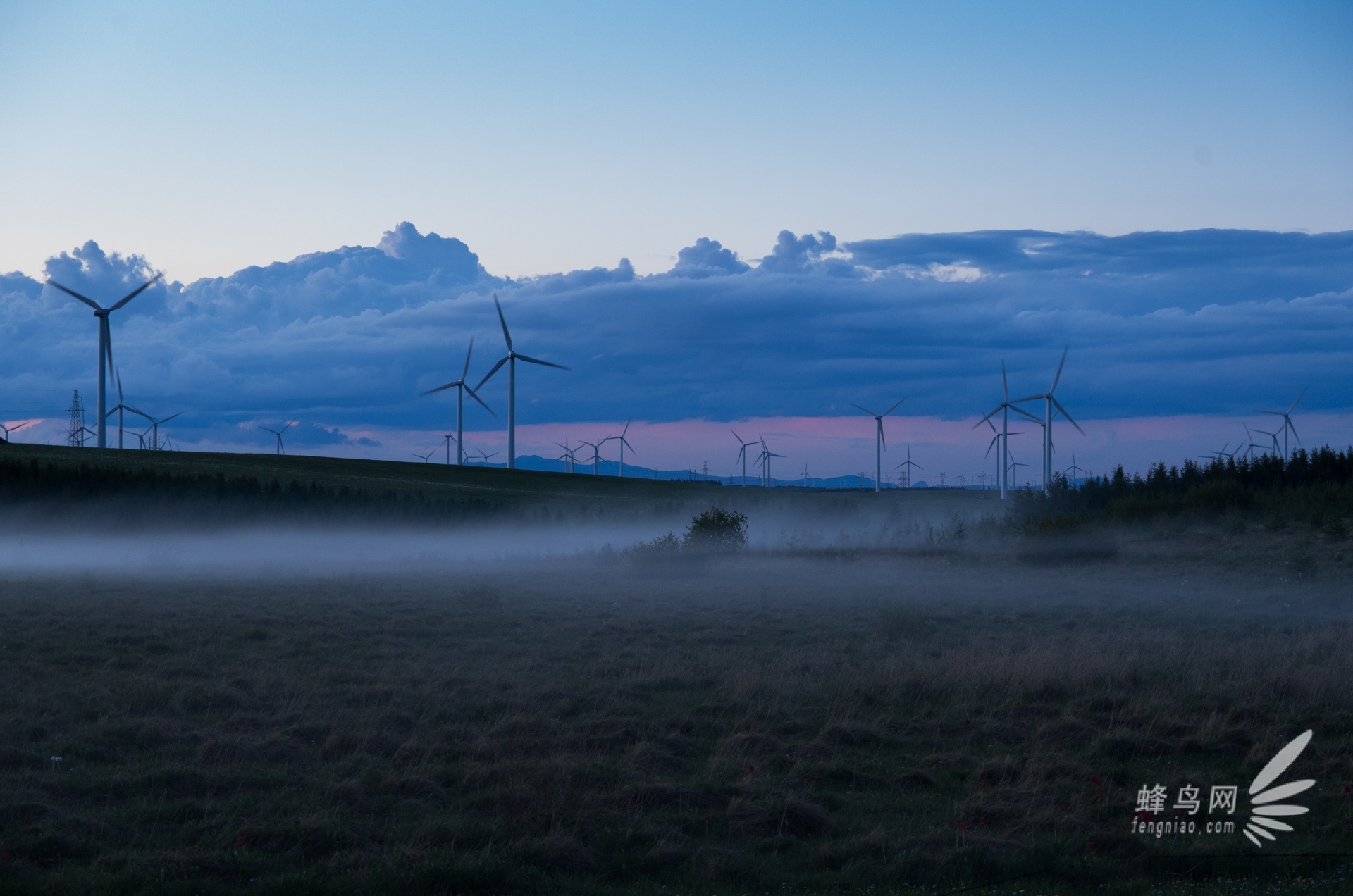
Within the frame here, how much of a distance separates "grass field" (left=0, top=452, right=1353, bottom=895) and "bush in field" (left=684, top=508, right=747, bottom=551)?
83.7 ft

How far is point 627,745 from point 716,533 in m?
44.4

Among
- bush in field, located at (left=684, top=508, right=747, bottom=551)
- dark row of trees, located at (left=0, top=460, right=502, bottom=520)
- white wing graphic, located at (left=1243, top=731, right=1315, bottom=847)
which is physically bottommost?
white wing graphic, located at (left=1243, top=731, right=1315, bottom=847)

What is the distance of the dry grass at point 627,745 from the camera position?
10.8m

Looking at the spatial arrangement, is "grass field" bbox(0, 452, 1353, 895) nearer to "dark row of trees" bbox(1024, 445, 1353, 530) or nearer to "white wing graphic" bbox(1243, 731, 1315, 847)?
"white wing graphic" bbox(1243, 731, 1315, 847)

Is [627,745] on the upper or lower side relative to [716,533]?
A: lower

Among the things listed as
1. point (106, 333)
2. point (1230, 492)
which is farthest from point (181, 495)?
point (1230, 492)

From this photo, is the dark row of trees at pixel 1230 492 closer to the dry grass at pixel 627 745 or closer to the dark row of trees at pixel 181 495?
the dry grass at pixel 627 745

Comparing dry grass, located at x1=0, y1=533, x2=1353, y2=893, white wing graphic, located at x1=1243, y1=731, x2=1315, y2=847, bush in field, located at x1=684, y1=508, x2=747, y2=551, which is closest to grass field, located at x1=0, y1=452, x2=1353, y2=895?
dry grass, located at x1=0, y1=533, x2=1353, y2=893

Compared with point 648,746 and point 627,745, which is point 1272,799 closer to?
point 648,746

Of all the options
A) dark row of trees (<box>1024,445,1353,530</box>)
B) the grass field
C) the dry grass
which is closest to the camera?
the grass field

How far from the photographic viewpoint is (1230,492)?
2697 inches

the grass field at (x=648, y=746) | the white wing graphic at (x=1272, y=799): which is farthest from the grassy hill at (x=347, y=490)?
the white wing graphic at (x=1272, y=799)

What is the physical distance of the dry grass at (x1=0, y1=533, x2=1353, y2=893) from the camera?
1079cm

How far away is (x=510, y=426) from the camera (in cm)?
13000
